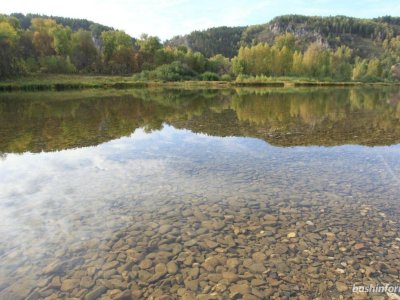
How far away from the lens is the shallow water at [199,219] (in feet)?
22.0

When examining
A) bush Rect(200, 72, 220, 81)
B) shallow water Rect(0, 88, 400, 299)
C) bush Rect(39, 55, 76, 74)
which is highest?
bush Rect(39, 55, 76, 74)

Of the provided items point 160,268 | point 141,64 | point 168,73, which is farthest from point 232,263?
point 141,64

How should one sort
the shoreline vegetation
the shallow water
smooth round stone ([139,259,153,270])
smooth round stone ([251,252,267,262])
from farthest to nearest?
the shoreline vegetation < smooth round stone ([251,252,267,262]) < smooth round stone ([139,259,153,270]) < the shallow water

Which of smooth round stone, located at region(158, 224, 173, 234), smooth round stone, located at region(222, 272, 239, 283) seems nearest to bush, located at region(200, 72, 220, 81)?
smooth round stone, located at region(158, 224, 173, 234)

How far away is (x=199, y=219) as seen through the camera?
9.43 m

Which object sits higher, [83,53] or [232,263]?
[83,53]

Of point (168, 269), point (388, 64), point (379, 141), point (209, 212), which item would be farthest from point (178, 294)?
point (388, 64)

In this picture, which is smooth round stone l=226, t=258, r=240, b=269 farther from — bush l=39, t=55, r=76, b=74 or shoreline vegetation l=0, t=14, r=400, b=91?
bush l=39, t=55, r=76, b=74

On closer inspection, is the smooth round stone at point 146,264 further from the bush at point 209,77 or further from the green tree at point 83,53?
the green tree at point 83,53

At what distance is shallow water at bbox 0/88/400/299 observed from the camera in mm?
6705

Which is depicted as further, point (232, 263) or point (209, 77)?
point (209, 77)

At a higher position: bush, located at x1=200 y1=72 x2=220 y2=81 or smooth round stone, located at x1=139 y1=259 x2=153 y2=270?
smooth round stone, located at x1=139 y1=259 x2=153 y2=270

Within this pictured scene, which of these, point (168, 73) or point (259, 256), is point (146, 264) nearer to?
point (259, 256)

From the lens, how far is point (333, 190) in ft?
38.1
